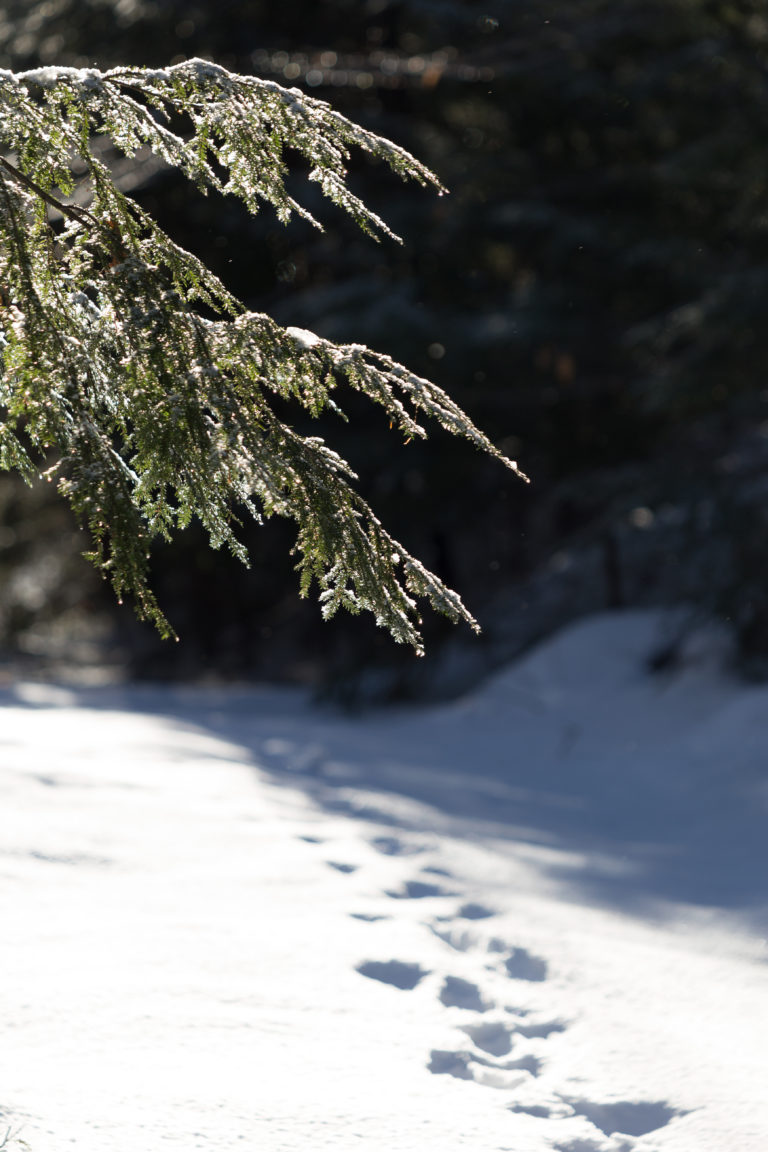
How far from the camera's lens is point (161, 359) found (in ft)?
8.98

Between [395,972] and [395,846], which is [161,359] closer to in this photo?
[395,972]

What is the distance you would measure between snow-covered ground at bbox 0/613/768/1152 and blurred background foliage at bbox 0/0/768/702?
11.3 ft

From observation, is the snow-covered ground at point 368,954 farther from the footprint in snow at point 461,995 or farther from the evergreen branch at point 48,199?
the evergreen branch at point 48,199

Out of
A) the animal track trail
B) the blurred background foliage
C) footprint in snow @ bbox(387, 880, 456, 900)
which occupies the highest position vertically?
the blurred background foliage

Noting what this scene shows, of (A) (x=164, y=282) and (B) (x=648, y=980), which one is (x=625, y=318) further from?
(A) (x=164, y=282)

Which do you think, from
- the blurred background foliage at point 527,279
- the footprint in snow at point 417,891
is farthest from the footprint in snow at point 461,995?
the blurred background foliage at point 527,279

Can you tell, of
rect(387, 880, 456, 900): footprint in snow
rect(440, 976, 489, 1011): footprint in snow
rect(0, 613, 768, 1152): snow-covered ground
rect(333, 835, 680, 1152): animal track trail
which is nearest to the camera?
rect(0, 613, 768, 1152): snow-covered ground

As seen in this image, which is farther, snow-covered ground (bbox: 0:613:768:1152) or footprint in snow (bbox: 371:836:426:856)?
footprint in snow (bbox: 371:836:426:856)

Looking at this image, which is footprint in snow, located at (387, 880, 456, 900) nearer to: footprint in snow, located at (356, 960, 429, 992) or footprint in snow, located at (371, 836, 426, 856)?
footprint in snow, located at (371, 836, 426, 856)

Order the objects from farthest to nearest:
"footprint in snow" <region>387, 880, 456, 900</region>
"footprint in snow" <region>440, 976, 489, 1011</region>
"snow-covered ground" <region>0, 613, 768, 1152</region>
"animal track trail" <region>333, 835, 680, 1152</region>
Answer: "footprint in snow" <region>387, 880, 456, 900</region>
"footprint in snow" <region>440, 976, 489, 1011</region>
"animal track trail" <region>333, 835, 680, 1152</region>
"snow-covered ground" <region>0, 613, 768, 1152</region>

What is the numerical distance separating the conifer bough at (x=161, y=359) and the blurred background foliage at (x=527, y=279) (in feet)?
22.7

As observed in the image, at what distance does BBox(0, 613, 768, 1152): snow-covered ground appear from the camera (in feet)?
9.72

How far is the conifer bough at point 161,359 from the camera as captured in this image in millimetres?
2730

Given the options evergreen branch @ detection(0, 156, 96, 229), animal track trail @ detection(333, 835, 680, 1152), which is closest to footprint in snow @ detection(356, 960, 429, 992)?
animal track trail @ detection(333, 835, 680, 1152)
